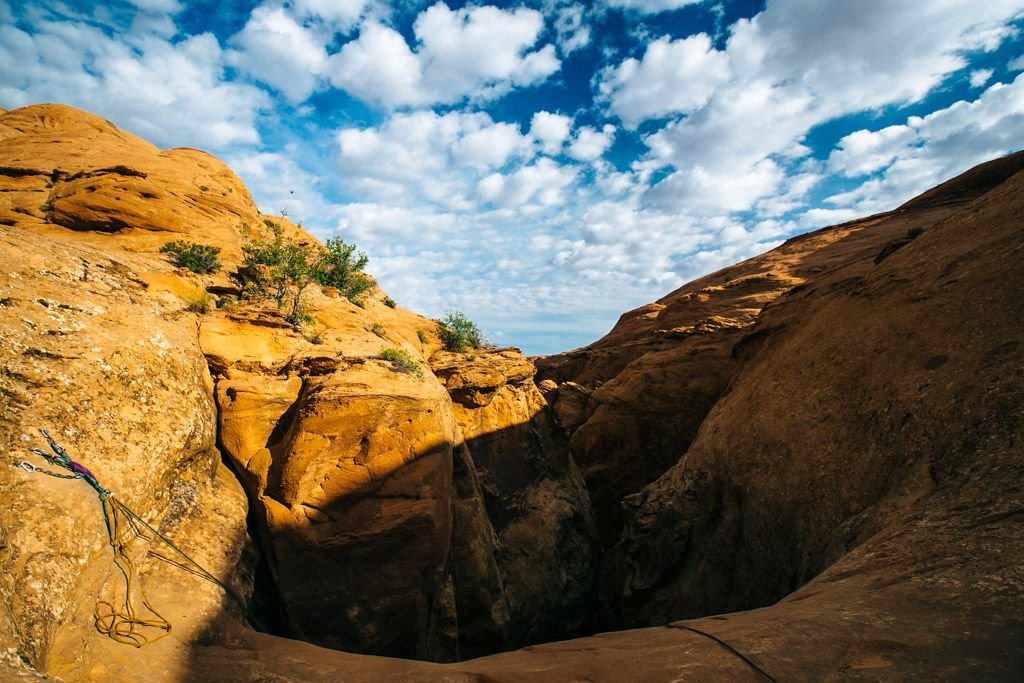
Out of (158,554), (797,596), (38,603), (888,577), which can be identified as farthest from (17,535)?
(888,577)

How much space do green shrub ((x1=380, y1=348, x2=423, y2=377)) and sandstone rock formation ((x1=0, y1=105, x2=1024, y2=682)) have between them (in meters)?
0.50

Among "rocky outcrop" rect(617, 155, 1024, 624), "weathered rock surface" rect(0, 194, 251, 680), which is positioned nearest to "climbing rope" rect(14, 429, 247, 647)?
"weathered rock surface" rect(0, 194, 251, 680)

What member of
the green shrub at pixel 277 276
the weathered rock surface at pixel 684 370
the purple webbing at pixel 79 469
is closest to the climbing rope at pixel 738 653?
the purple webbing at pixel 79 469

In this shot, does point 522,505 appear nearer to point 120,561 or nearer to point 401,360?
point 401,360

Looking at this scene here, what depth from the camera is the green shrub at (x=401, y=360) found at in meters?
11.7

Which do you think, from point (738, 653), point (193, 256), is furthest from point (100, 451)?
point (738, 653)

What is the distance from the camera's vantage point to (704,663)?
4117 mm

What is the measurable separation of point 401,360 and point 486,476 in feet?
18.1

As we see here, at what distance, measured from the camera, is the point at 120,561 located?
222 inches

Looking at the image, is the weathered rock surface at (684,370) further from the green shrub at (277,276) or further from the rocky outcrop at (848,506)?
the green shrub at (277,276)

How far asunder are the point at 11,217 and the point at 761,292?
82.1ft

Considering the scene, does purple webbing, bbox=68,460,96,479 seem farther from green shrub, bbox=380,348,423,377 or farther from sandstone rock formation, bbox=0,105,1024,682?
green shrub, bbox=380,348,423,377

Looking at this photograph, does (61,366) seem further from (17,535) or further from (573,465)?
(573,465)

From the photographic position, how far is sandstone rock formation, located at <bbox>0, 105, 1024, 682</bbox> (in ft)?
14.9
